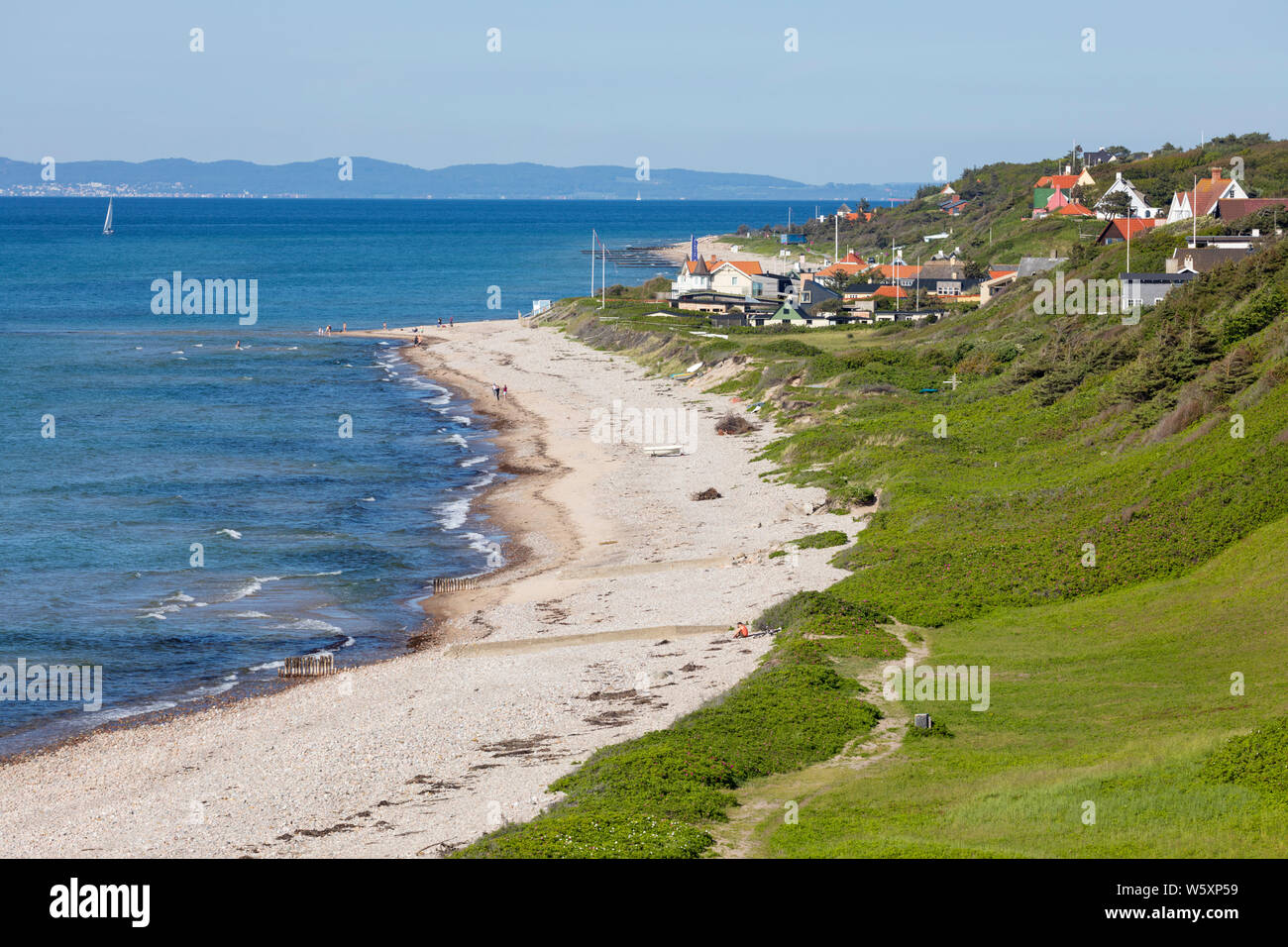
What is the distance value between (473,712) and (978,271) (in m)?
88.9

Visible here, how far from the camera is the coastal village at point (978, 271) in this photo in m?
71.8

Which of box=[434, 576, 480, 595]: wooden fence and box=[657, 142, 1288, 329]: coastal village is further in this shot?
box=[657, 142, 1288, 329]: coastal village

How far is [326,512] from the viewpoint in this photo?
52625mm

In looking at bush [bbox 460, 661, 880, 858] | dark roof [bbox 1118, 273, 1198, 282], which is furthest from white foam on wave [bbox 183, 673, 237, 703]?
dark roof [bbox 1118, 273, 1198, 282]

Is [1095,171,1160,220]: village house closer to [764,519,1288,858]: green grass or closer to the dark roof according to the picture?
the dark roof

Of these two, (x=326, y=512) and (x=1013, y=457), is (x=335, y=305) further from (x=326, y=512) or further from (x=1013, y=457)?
(x=1013, y=457)

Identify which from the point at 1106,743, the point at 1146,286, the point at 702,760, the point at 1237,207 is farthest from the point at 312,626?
the point at 1237,207

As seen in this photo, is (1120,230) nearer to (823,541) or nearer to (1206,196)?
(1206,196)

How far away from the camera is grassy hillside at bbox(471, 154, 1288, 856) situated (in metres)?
18.4

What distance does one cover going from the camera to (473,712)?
28.6 meters

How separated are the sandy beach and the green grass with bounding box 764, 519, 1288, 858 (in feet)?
19.8
